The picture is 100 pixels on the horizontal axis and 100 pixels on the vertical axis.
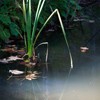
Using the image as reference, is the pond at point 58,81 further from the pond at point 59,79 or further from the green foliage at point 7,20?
the green foliage at point 7,20

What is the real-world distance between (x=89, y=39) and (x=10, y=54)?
5.47ft

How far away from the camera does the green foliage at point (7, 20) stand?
4.85 meters

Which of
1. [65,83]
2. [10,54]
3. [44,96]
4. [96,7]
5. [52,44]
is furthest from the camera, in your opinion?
[96,7]

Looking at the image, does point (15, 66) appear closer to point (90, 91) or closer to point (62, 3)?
point (90, 91)

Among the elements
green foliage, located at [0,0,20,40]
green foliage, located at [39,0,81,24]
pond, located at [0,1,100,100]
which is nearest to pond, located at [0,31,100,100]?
pond, located at [0,1,100,100]

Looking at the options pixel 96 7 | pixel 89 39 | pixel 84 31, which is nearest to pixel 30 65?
pixel 89 39

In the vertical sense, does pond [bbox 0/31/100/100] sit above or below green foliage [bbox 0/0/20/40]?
below

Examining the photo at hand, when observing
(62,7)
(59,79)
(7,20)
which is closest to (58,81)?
(59,79)

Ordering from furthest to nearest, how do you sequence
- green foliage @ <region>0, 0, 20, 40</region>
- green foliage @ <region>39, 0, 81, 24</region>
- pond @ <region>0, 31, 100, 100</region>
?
green foliage @ <region>39, 0, 81, 24</region> < green foliage @ <region>0, 0, 20, 40</region> < pond @ <region>0, 31, 100, 100</region>

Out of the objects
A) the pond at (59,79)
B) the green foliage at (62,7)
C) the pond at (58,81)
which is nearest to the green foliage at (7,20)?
the pond at (59,79)

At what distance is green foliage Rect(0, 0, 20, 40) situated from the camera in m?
4.85

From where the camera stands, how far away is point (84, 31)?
251 inches

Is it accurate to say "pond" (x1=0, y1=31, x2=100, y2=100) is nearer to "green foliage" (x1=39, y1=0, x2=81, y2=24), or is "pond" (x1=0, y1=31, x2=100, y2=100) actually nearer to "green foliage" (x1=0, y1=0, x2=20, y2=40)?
"green foliage" (x1=0, y1=0, x2=20, y2=40)

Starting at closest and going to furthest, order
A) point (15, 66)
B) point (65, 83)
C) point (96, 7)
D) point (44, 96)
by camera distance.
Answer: point (44, 96) → point (65, 83) → point (15, 66) → point (96, 7)
